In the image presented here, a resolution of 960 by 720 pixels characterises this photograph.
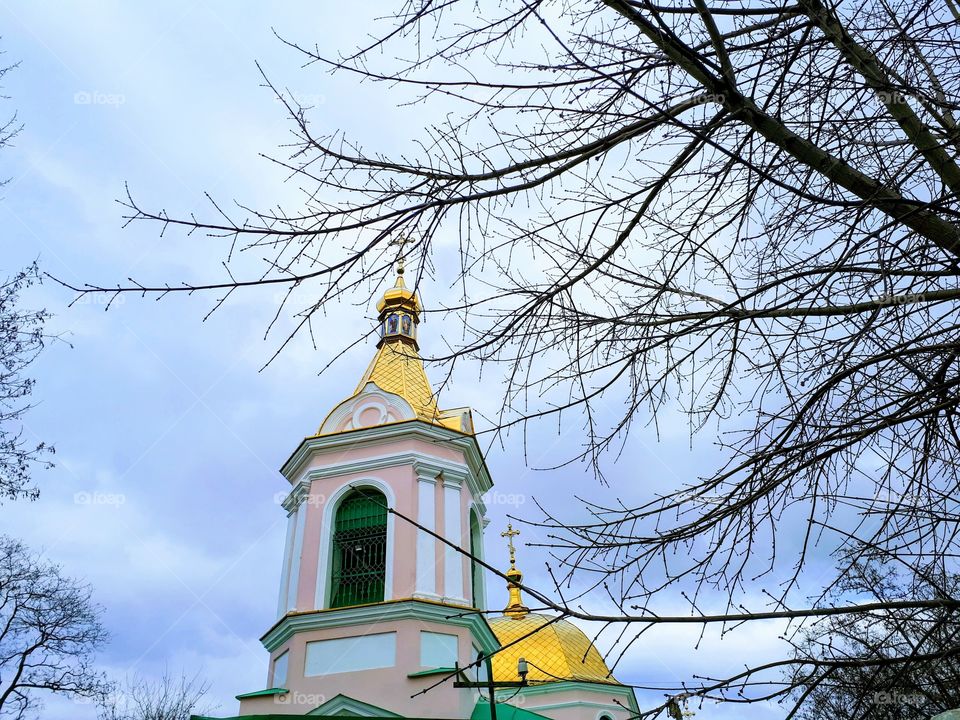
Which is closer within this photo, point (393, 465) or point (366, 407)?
point (393, 465)

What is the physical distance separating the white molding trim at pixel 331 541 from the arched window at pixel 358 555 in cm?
9

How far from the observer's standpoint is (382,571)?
12539mm

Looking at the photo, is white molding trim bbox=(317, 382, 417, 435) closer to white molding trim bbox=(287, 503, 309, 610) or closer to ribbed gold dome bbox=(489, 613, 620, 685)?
white molding trim bbox=(287, 503, 309, 610)

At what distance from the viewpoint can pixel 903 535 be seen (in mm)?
3545

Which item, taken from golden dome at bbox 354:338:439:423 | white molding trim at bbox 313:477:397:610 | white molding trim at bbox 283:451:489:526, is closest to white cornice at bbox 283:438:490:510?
white molding trim at bbox 283:451:489:526

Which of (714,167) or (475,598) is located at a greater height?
(475,598)

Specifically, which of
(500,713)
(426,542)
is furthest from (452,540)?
(500,713)

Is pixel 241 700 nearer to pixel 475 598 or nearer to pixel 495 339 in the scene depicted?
pixel 475 598

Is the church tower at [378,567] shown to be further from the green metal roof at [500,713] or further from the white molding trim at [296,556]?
the green metal roof at [500,713]

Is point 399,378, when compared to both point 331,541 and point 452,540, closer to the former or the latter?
point 331,541

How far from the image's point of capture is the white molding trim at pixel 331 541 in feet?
40.6

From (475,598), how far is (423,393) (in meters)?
3.85

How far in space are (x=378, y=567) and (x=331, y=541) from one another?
3.32ft

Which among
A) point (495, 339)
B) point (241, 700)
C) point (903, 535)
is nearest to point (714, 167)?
point (495, 339)
